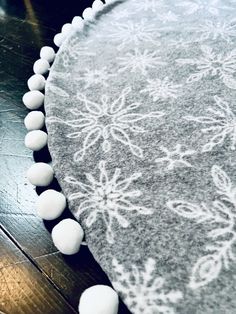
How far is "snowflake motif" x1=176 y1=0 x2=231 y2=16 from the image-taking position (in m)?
1.03

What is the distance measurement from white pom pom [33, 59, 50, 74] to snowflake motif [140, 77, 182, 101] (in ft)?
0.86

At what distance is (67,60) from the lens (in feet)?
2.90

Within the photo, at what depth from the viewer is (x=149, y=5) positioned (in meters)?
1.08

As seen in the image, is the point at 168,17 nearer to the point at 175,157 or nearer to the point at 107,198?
the point at 175,157

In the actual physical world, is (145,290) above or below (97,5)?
below

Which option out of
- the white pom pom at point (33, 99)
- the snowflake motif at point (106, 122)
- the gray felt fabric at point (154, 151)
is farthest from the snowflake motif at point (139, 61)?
the white pom pom at point (33, 99)

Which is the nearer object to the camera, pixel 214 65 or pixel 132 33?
pixel 214 65

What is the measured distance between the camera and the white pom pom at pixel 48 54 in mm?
896

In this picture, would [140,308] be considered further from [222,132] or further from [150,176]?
[222,132]

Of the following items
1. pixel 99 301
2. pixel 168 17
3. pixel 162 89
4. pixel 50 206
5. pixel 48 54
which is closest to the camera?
pixel 99 301

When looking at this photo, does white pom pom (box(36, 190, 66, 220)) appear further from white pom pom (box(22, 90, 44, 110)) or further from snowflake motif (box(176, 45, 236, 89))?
snowflake motif (box(176, 45, 236, 89))

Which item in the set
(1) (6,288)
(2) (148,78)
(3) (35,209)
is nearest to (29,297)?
(1) (6,288)

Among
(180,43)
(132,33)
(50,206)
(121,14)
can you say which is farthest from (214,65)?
(50,206)

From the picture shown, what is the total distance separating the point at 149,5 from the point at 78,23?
247 millimetres
